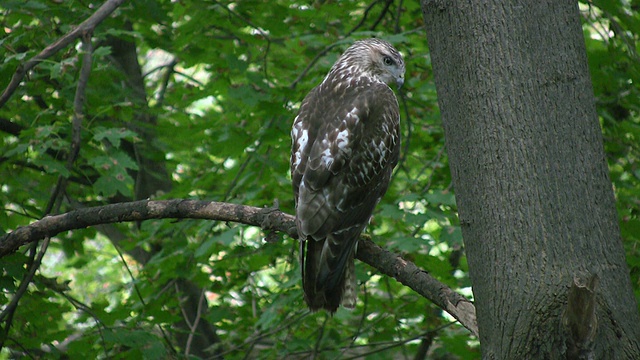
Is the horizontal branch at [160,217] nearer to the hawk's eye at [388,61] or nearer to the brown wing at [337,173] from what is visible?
the brown wing at [337,173]

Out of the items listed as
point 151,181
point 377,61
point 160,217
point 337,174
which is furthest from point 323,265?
point 151,181

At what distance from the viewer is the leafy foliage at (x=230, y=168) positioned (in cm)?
388

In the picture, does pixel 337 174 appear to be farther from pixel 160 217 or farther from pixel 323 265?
pixel 160 217

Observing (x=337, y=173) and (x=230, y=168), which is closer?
(x=337, y=173)

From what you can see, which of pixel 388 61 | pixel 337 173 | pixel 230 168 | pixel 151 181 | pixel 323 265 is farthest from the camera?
pixel 151 181

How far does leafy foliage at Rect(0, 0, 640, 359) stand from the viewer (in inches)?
153

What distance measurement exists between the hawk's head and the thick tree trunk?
206 cm

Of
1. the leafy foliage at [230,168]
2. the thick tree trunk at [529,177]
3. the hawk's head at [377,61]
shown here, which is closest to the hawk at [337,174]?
the leafy foliage at [230,168]

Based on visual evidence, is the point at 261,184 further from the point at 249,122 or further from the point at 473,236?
the point at 473,236

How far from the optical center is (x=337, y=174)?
3.77 meters

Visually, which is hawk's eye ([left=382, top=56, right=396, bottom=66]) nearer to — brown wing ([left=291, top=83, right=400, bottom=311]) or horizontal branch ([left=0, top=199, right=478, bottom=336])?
brown wing ([left=291, top=83, right=400, bottom=311])

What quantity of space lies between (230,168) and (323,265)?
5.30ft

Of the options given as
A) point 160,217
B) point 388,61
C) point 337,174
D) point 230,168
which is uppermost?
point 388,61

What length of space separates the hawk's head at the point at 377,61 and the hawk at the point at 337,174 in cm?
36
